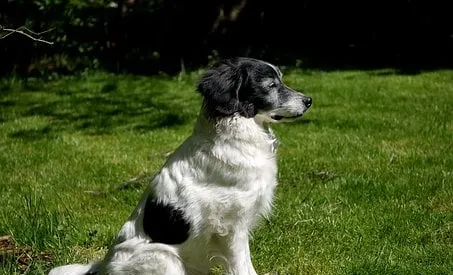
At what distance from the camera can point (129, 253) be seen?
370cm

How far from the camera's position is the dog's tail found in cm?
375

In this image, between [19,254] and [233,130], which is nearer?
[233,130]

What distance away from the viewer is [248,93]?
3867mm

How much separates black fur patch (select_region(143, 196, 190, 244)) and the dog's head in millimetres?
532

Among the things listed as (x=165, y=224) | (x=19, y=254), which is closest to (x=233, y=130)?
(x=165, y=224)

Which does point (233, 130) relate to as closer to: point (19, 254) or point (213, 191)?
point (213, 191)

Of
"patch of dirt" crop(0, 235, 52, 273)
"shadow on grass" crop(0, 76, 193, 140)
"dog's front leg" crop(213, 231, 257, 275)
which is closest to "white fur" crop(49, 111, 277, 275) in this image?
"dog's front leg" crop(213, 231, 257, 275)

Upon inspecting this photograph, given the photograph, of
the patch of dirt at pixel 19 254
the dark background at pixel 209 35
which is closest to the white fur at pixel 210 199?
the patch of dirt at pixel 19 254

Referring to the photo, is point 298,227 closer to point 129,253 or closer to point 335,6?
point 129,253

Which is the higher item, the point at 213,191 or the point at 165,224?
the point at 213,191

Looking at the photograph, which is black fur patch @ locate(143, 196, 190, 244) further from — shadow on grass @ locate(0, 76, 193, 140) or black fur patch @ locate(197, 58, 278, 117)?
shadow on grass @ locate(0, 76, 193, 140)

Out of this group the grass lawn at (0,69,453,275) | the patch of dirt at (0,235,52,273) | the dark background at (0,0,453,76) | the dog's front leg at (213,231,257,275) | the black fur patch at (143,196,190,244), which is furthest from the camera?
the dark background at (0,0,453,76)

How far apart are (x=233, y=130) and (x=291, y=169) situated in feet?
8.79

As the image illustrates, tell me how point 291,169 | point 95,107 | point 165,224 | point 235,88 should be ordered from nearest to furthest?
1. point 165,224
2. point 235,88
3. point 291,169
4. point 95,107
